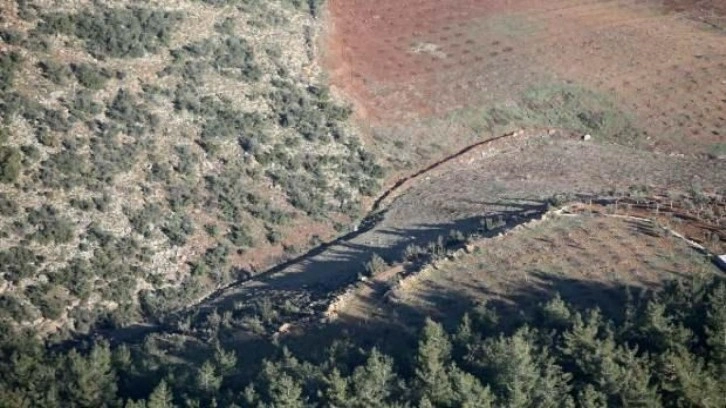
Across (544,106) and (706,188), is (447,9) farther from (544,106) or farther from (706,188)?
(706,188)

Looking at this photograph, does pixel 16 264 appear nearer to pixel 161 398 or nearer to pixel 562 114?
pixel 161 398

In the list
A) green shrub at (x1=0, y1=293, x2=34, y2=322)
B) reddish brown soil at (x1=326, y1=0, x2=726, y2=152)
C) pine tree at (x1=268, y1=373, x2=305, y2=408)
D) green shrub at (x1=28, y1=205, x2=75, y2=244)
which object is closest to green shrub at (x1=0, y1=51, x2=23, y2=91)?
green shrub at (x1=28, y1=205, x2=75, y2=244)

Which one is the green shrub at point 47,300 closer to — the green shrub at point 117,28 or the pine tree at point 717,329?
the green shrub at point 117,28

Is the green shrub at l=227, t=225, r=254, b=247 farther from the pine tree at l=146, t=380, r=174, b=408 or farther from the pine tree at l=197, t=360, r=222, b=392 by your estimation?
the pine tree at l=146, t=380, r=174, b=408

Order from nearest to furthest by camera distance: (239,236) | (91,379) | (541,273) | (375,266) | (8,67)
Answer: (91,379) → (541,273) → (375,266) → (239,236) → (8,67)

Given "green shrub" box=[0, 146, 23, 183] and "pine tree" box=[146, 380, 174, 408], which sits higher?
"green shrub" box=[0, 146, 23, 183]

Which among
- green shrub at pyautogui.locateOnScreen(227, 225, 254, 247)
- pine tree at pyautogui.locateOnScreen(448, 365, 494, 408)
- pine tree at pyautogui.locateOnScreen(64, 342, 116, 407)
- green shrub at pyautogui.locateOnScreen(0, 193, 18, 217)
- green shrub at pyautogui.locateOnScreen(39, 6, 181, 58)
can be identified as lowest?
pine tree at pyautogui.locateOnScreen(64, 342, 116, 407)

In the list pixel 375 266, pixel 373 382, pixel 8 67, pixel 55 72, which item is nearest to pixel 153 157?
pixel 55 72
